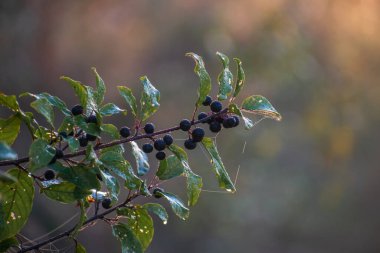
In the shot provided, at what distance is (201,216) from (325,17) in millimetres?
1776

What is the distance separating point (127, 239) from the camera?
3.20 ft

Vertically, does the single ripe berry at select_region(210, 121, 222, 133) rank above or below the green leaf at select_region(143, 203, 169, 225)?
above

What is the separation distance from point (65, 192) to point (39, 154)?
139mm

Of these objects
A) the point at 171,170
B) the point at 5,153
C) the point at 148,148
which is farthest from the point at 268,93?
the point at 5,153

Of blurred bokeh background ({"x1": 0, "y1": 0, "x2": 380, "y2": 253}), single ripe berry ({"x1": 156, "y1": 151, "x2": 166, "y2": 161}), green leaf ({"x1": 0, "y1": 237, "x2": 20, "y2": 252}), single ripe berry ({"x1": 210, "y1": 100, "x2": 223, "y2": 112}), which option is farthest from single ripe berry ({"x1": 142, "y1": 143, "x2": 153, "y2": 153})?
blurred bokeh background ({"x1": 0, "y1": 0, "x2": 380, "y2": 253})

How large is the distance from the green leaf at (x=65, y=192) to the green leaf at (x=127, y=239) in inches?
4.4

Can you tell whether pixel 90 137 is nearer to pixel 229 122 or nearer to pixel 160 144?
pixel 160 144

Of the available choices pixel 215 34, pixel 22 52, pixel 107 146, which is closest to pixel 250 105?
pixel 107 146

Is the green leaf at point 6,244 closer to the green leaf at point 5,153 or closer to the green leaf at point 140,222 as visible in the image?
the green leaf at point 140,222

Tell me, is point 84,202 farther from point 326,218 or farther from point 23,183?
point 326,218

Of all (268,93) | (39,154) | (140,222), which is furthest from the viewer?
(268,93)

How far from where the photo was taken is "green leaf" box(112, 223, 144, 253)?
3.17ft

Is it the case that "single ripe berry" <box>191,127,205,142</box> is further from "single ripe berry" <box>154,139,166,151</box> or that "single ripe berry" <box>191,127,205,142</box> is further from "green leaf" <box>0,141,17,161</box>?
"green leaf" <box>0,141,17,161</box>

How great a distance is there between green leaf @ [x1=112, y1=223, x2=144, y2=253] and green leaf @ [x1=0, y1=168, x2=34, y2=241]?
0.52 feet
